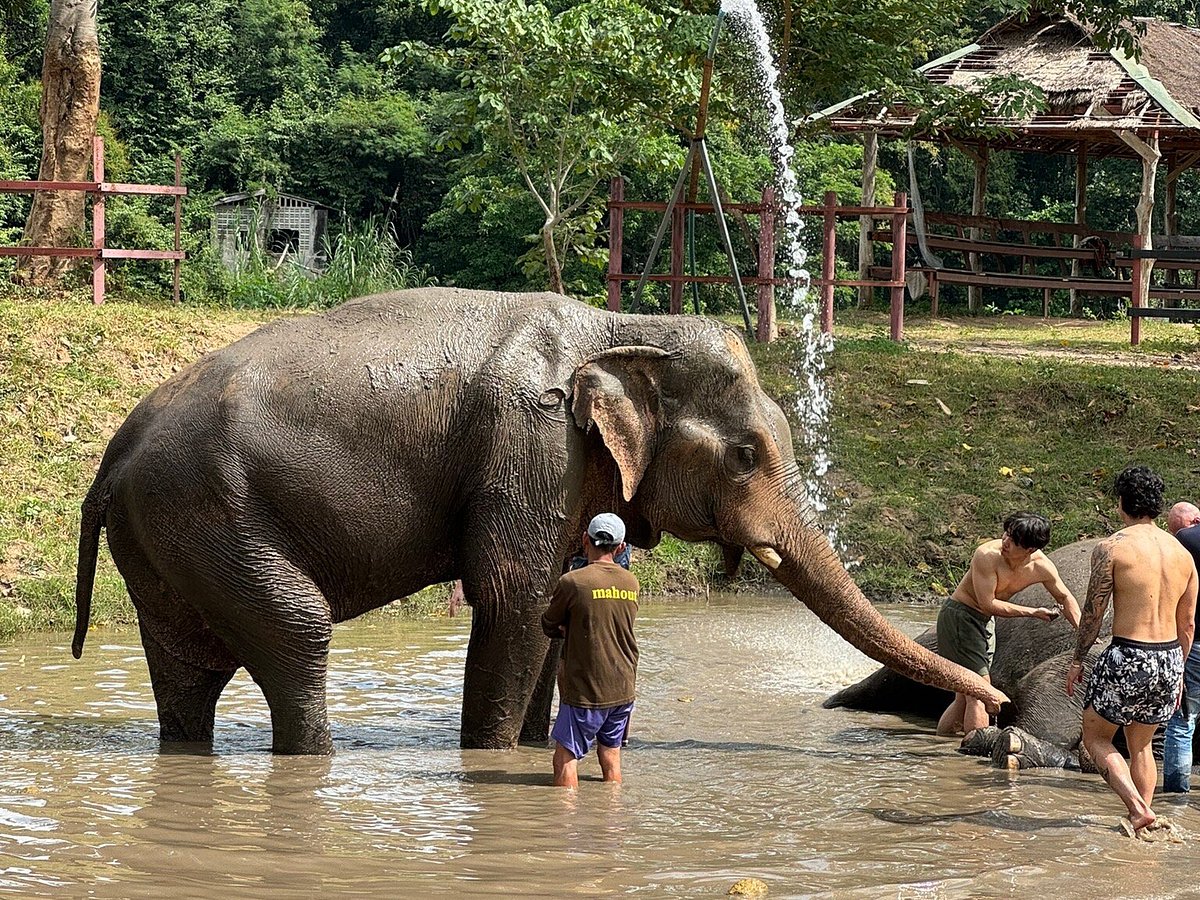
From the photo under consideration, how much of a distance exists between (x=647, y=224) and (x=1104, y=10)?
37.8ft

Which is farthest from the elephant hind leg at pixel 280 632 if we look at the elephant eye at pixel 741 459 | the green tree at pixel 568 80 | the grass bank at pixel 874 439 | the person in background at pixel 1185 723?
the green tree at pixel 568 80

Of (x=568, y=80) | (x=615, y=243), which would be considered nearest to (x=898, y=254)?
(x=615, y=243)

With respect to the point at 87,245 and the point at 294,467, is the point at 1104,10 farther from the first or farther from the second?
the point at 294,467

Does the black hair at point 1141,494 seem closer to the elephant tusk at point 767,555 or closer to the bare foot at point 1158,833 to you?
the bare foot at point 1158,833

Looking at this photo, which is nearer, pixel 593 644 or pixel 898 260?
pixel 593 644

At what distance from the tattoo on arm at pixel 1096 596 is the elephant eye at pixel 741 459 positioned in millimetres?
1629

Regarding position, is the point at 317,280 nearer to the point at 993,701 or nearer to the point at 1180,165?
the point at 1180,165

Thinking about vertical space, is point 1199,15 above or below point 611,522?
above

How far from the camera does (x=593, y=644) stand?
677cm

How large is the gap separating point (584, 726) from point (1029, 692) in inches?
102

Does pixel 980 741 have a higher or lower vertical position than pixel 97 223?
lower

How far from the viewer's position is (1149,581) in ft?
21.3

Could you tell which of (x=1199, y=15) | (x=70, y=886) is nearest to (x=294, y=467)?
(x=70, y=886)

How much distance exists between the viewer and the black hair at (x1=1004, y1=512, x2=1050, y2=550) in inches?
317
